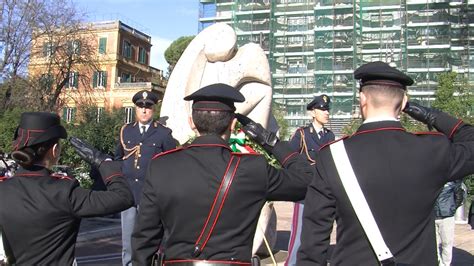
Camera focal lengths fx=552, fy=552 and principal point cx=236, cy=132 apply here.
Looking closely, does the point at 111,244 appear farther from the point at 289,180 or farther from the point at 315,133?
the point at 289,180

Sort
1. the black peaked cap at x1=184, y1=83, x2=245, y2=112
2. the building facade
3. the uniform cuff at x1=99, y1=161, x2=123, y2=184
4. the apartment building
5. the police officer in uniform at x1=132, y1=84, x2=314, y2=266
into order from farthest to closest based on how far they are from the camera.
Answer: the apartment building < the building facade < the uniform cuff at x1=99, y1=161, x2=123, y2=184 < the black peaked cap at x1=184, y1=83, x2=245, y2=112 < the police officer in uniform at x1=132, y1=84, x2=314, y2=266

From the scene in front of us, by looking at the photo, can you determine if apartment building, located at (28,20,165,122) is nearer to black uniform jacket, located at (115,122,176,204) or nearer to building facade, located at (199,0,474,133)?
building facade, located at (199,0,474,133)

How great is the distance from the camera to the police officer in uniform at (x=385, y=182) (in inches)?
97.8

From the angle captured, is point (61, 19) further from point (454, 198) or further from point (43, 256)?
point (43, 256)

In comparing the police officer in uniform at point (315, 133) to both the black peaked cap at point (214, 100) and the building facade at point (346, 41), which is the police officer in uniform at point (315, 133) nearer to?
the black peaked cap at point (214, 100)

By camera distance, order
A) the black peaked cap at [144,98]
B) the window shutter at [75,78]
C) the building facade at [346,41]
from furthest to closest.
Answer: the building facade at [346,41] → the window shutter at [75,78] → the black peaked cap at [144,98]

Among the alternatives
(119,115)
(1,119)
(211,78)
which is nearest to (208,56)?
(211,78)

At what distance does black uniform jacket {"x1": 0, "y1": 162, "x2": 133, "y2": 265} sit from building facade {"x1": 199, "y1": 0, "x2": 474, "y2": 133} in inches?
1250

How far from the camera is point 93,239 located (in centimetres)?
942

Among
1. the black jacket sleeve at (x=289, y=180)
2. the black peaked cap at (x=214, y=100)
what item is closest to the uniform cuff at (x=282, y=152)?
the black jacket sleeve at (x=289, y=180)

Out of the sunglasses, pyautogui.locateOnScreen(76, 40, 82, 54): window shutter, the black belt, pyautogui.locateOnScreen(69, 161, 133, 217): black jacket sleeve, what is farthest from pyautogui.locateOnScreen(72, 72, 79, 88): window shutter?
the black belt

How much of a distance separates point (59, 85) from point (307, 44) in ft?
57.2

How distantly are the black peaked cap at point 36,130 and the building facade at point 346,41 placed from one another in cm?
3169

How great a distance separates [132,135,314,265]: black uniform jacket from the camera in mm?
2748
